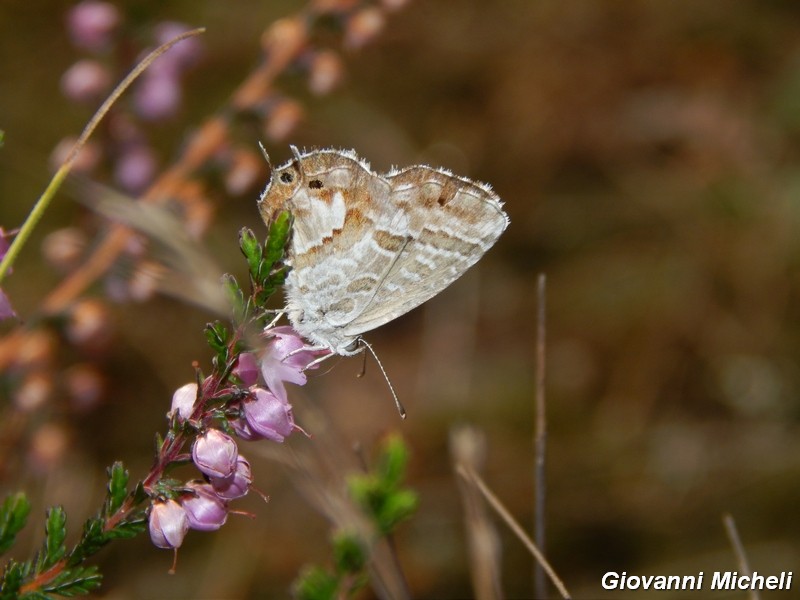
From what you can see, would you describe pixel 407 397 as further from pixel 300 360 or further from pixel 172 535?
pixel 172 535

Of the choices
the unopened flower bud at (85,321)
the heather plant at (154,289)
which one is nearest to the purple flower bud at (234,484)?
the heather plant at (154,289)

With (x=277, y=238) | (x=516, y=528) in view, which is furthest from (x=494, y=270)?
(x=277, y=238)

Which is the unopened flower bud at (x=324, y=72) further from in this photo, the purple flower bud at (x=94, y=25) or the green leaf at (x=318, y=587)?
the green leaf at (x=318, y=587)

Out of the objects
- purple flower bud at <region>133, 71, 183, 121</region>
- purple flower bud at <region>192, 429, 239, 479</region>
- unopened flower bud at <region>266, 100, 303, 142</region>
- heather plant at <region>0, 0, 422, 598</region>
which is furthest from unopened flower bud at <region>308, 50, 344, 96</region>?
purple flower bud at <region>192, 429, 239, 479</region>

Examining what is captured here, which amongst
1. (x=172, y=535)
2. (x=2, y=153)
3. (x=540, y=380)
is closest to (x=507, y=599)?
(x=540, y=380)

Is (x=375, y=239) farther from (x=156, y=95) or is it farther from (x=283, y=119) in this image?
(x=156, y=95)

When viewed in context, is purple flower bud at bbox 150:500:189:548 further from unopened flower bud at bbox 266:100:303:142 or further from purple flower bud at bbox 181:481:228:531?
unopened flower bud at bbox 266:100:303:142
